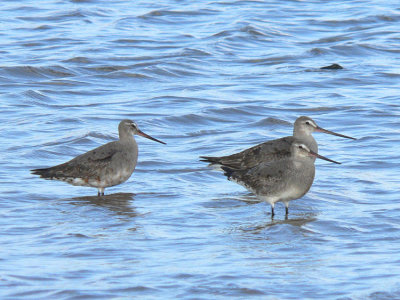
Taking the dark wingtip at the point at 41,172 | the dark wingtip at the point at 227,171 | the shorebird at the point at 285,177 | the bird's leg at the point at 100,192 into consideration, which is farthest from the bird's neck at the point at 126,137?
the shorebird at the point at 285,177

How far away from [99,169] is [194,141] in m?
3.47

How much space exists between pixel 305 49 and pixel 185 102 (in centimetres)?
642

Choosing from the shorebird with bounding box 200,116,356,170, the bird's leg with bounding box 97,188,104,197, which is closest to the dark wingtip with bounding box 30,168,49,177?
the bird's leg with bounding box 97,188,104,197

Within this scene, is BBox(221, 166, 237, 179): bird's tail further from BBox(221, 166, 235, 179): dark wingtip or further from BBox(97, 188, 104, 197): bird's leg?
BBox(97, 188, 104, 197): bird's leg

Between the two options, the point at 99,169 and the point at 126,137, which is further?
the point at 126,137

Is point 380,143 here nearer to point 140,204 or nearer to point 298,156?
point 298,156

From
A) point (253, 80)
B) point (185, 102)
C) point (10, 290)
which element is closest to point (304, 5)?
point (253, 80)

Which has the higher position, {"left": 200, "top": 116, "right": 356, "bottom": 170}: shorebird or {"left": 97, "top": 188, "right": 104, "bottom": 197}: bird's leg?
{"left": 200, "top": 116, "right": 356, "bottom": 170}: shorebird

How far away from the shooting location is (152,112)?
16.8 meters

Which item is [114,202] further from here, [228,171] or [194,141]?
[194,141]

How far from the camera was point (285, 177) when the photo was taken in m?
10.7

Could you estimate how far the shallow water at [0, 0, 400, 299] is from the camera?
841 cm

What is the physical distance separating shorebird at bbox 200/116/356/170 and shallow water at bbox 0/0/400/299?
0.37 m

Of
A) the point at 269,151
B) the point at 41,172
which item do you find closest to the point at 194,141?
the point at 269,151
